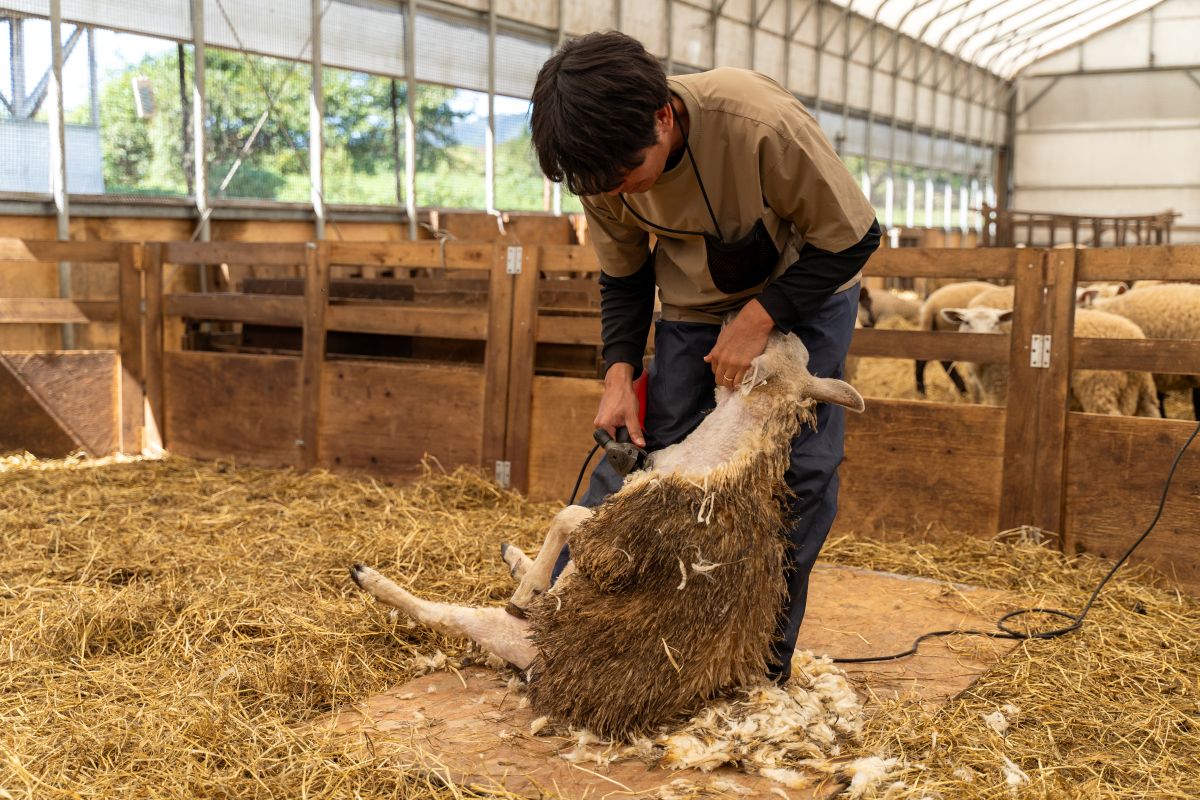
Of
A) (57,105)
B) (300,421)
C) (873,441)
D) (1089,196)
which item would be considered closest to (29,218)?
(57,105)

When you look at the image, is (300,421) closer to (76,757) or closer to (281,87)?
(76,757)

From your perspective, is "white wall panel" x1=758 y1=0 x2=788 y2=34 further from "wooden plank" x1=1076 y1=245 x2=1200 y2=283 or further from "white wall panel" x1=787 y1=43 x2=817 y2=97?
"wooden plank" x1=1076 y1=245 x2=1200 y2=283

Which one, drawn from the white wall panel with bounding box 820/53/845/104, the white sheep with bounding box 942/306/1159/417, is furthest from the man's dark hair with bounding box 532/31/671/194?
the white wall panel with bounding box 820/53/845/104

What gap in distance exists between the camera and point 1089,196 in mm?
28078

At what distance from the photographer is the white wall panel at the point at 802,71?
20.2 meters

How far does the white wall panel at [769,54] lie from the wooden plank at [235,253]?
14.4 metres

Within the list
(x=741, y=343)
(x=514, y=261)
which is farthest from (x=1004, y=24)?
(x=741, y=343)

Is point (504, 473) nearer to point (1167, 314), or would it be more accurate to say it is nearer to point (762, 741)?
point (762, 741)

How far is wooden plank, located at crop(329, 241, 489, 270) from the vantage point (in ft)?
17.8

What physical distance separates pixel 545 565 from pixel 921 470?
2.18 meters

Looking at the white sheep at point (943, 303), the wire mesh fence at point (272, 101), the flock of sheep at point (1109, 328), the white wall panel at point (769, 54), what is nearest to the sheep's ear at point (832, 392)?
the flock of sheep at point (1109, 328)

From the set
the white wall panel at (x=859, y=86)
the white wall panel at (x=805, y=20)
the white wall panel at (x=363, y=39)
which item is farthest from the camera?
the white wall panel at (x=859, y=86)

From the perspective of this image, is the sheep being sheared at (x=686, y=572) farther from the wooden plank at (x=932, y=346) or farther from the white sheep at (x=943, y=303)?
the white sheep at (x=943, y=303)

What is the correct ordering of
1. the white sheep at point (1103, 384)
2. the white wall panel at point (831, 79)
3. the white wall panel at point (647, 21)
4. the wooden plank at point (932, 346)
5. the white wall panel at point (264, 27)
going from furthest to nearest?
1. the white wall panel at point (831, 79)
2. the white wall panel at point (647, 21)
3. the white wall panel at point (264, 27)
4. the white sheep at point (1103, 384)
5. the wooden plank at point (932, 346)
